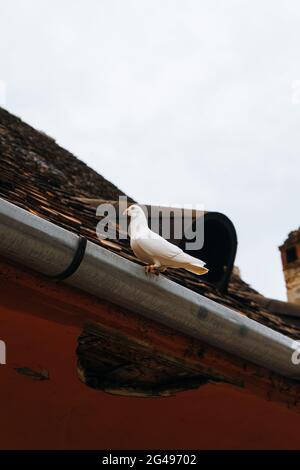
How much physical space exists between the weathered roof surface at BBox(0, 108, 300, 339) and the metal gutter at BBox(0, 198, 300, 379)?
61 centimetres

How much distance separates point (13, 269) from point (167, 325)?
2.42ft

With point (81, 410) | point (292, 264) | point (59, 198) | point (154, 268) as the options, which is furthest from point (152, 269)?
point (292, 264)

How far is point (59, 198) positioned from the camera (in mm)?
3568

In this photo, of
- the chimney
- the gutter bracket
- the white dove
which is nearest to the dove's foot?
the white dove

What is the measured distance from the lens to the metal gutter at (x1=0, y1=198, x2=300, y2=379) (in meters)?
2.01

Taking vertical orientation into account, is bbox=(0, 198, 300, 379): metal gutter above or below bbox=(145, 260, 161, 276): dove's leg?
below

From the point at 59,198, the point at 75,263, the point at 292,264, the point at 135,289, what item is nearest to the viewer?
the point at 75,263

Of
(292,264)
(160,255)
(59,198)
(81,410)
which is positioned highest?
(292,264)

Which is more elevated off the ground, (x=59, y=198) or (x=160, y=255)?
(x=59, y=198)

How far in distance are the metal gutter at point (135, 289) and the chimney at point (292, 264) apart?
476cm

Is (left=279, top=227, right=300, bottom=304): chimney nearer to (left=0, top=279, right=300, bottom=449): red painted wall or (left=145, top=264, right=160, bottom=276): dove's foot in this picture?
(left=0, top=279, right=300, bottom=449): red painted wall

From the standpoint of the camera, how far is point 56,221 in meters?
2.74

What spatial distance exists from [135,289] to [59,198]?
153 cm

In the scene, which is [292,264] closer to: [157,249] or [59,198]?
[59,198]
